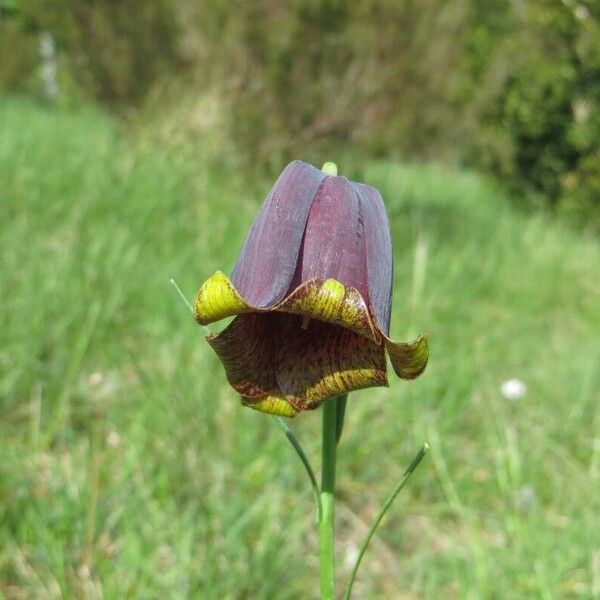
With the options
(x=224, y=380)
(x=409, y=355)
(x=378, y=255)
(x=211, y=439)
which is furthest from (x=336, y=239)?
(x=224, y=380)

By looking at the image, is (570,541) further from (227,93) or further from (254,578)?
(227,93)

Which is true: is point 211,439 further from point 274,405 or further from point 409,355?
point 409,355

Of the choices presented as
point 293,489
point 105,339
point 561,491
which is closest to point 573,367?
point 561,491

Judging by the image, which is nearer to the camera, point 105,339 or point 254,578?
point 254,578

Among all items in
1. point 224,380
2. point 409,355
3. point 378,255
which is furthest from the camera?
point 224,380

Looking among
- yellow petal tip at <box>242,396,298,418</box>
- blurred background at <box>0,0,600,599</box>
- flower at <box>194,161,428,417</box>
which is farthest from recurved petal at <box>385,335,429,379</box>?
blurred background at <box>0,0,600,599</box>

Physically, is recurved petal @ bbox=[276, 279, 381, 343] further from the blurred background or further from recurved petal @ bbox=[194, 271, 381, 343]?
the blurred background

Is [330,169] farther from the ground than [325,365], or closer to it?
farther from the ground
